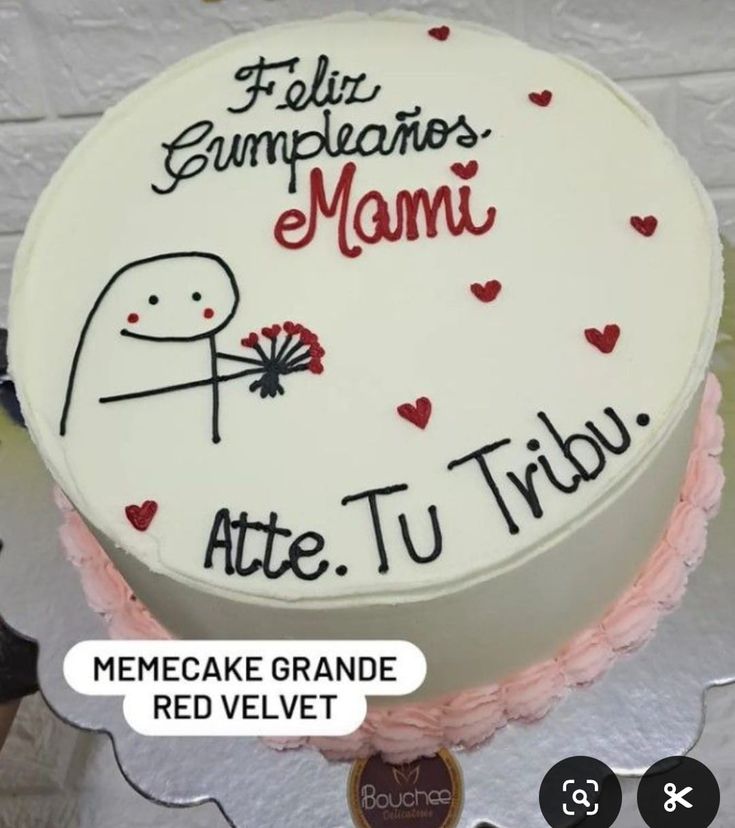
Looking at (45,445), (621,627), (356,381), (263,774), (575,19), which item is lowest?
(263,774)

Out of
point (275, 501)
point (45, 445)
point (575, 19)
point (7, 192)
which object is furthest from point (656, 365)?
point (7, 192)

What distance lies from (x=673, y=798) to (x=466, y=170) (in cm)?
77

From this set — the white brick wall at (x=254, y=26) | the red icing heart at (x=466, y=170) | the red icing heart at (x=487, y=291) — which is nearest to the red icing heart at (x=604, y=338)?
the red icing heart at (x=487, y=291)

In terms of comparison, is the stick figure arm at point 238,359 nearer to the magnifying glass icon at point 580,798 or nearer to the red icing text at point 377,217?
the red icing text at point 377,217

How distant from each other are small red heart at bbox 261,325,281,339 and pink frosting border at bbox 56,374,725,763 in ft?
1.22

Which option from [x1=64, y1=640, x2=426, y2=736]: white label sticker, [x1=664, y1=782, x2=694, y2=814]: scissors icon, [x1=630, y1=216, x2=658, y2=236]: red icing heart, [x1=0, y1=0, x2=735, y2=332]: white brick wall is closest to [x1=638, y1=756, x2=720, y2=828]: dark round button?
[x1=664, y1=782, x2=694, y2=814]: scissors icon

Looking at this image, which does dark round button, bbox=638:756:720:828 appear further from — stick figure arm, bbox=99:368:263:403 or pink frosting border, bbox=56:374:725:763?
stick figure arm, bbox=99:368:263:403

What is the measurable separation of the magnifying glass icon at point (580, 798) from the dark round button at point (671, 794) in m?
0.06

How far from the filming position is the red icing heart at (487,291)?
111 cm

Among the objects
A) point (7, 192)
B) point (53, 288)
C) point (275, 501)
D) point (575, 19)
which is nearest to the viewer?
point (275, 501)

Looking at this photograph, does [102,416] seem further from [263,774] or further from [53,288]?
[263,774]

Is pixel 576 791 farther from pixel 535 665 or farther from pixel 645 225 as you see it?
pixel 645 225

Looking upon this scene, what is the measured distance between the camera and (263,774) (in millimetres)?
Result: 1200

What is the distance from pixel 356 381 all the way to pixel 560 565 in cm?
28
